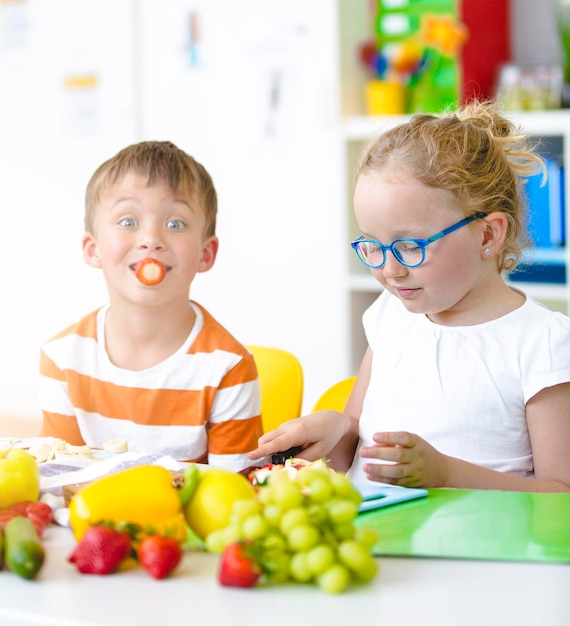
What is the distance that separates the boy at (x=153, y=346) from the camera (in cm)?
174

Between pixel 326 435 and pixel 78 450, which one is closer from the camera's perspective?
pixel 78 450

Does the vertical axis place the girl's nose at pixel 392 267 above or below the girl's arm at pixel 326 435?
above

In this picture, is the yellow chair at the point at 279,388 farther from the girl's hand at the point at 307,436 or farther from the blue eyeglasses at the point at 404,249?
the blue eyeglasses at the point at 404,249

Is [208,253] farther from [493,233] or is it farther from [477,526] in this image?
[477,526]

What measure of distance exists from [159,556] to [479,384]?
730mm

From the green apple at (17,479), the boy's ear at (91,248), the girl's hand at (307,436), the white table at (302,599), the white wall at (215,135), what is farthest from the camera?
the white wall at (215,135)

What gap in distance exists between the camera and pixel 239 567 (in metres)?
0.88

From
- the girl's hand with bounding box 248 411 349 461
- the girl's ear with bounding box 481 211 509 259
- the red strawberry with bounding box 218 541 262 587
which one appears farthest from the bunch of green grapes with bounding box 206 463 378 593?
the girl's ear with bounding box 481 211 509 259

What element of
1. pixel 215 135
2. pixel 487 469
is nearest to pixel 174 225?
pixel 487 469

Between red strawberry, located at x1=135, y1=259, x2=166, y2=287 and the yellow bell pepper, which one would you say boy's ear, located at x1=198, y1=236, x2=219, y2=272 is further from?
the yellow bell pepper

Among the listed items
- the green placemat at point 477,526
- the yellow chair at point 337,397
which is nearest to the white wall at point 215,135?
the yellow chair at point 337,397

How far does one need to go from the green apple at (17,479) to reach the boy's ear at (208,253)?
76 centimetres

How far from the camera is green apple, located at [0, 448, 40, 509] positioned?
109 centimetres

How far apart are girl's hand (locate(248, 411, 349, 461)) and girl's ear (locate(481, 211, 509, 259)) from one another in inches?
12.7
